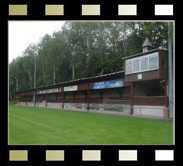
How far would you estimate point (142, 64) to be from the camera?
13734 millimetres

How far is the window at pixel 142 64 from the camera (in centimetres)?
1272

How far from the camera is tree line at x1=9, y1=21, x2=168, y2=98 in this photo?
55.5ft

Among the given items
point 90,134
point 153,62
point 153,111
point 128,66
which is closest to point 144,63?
point 153,62

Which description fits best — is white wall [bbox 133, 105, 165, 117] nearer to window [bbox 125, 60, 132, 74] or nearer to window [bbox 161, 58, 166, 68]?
window [bbox 161, 58, 166, 68]

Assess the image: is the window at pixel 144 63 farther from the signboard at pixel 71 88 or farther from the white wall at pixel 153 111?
the signboard at pixel 71 88

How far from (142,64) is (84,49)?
34.3 feet

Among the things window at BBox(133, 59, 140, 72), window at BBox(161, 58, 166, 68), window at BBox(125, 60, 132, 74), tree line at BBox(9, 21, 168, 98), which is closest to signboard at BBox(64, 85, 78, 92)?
tree line at BBox(9, 21, 168, 98)

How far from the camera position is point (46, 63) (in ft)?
93.1

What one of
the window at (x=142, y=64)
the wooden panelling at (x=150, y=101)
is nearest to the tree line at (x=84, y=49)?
the window at (x=142, y=64)

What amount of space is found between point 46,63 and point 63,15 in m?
25.6

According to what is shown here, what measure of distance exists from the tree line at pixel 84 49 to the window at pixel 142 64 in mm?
2987
